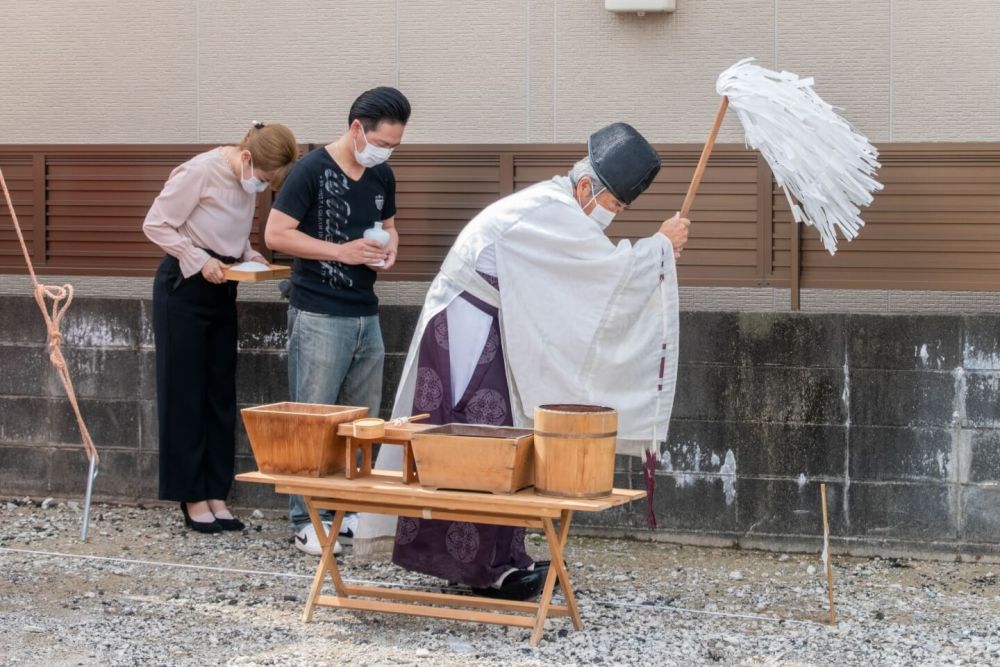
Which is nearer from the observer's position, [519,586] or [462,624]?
[462,624]

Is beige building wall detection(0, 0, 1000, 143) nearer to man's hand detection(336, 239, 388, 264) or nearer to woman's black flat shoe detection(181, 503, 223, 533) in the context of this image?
man's hand detection(336, 239, 388, 264)

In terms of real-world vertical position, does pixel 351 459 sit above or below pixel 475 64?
below

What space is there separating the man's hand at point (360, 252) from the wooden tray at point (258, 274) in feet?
1.36

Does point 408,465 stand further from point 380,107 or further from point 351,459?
point 380,107

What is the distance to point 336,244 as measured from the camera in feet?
20.8

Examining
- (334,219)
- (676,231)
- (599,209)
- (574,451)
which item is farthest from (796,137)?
(334,219)

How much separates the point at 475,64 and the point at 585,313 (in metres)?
2.33

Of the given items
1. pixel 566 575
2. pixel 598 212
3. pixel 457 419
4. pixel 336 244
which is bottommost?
pixel 566 575

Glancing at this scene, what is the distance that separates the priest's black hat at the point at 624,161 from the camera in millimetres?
5348

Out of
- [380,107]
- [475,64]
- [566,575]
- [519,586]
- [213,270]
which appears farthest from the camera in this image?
[475,64]

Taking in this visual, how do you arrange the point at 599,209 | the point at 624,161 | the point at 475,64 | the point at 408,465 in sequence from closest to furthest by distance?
1. the point at 408,465
2. the point at 624,161
3. the point at 599,209
4. the point at 475,64

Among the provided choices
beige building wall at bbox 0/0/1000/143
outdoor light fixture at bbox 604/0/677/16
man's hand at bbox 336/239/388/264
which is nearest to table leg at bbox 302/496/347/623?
man's hand at bbox 336/239/388/264

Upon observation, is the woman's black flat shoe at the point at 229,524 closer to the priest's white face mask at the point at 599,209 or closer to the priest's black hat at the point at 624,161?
the priest's white face mask at the point at 599,209

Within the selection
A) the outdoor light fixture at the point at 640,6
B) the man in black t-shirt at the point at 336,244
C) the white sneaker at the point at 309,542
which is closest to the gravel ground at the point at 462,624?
the white sneaker at the point at 309,542
